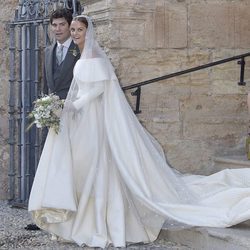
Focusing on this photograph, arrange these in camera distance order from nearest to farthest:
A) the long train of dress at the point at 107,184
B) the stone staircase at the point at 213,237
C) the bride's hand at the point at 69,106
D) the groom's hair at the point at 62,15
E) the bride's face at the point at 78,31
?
the stone staircase at the point at 213,237
the long train of dress at the point at 107,184
the bride's hand at the point at 69,106
the bride's face at the point at 78,31
the groom's hair at the point at 62,15

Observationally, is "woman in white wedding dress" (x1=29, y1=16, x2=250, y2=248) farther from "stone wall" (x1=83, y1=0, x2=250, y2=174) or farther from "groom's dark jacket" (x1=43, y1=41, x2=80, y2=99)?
"stone wall" (x1=83, y1=0, x2=250, y2=174)

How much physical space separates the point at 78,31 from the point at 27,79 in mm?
1916

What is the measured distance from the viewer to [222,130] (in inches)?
295

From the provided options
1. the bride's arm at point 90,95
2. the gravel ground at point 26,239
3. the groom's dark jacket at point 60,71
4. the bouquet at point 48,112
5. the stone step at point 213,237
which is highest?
the groom's dark jacket at point 60,71

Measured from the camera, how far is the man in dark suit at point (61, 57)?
669cm

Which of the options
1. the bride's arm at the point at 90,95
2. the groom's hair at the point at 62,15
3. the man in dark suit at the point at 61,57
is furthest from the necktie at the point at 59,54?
the bride's arm at the point at 90,95

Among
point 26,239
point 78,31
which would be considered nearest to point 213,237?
point 26,239

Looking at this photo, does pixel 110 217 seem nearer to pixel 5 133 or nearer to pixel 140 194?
pixel 140 194

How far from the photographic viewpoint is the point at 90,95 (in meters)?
6.02

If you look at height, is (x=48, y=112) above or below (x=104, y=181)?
above

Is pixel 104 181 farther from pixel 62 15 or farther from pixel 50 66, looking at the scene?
pixel 62 15

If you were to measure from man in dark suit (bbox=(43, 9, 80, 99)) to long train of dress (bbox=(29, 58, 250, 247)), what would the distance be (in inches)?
21.8

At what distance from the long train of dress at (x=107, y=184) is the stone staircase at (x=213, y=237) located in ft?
0.31

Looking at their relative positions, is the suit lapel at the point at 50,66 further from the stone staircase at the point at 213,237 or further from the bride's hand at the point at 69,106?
the stone staircase at the point at 213,237
